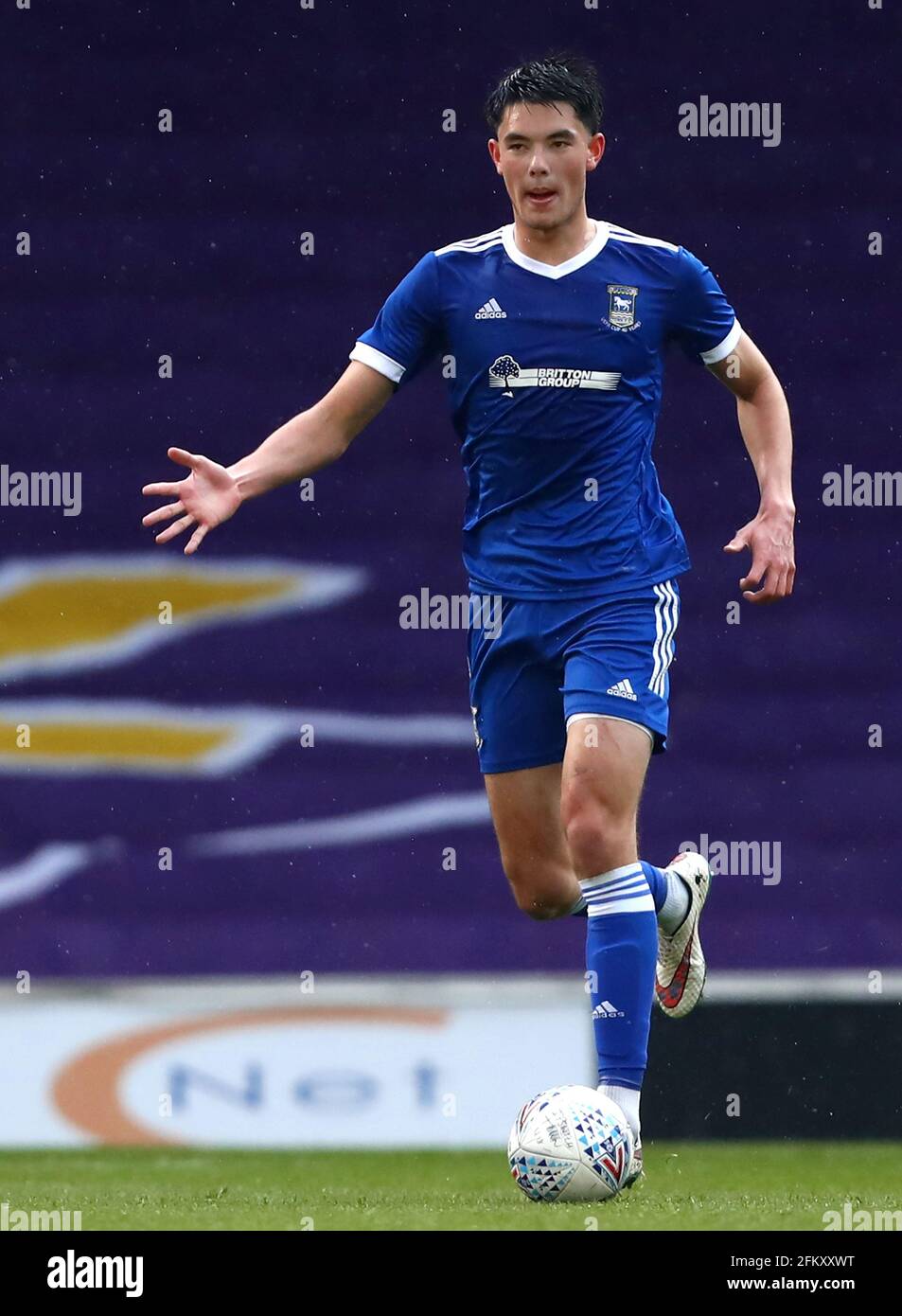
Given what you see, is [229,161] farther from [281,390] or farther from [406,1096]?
[406,1096]

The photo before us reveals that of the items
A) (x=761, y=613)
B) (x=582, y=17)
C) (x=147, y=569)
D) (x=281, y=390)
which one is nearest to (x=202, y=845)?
(x=147, y=569)

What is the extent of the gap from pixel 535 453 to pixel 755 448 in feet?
1.79

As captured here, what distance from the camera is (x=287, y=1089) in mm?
7219

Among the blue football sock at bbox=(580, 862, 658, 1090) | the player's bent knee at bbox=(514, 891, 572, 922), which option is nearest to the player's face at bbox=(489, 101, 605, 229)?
the blue football sock at bbox=(580, 862, 658, 1090)

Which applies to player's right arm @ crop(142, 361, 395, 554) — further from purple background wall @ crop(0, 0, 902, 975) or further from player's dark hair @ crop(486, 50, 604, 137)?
purple background wall @ crop(0, 0, 902, 975)

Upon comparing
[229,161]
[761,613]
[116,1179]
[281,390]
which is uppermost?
[229,161]

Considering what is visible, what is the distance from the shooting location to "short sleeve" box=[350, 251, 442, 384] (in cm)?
498

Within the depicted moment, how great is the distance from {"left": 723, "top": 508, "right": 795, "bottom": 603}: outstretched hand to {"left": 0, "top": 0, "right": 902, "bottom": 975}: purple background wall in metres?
3.10

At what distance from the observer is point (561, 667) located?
197 inches

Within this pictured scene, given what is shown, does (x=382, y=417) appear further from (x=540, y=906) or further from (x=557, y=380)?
(x=557, y=380)

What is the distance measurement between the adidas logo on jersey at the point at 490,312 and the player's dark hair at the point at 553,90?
37 centimetres

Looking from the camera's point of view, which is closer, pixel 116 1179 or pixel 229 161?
pixel 116 1179

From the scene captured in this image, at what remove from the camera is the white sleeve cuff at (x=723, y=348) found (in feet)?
16.9

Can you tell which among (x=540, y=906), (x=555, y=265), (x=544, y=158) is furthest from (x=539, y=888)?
(x=544, y=158)
